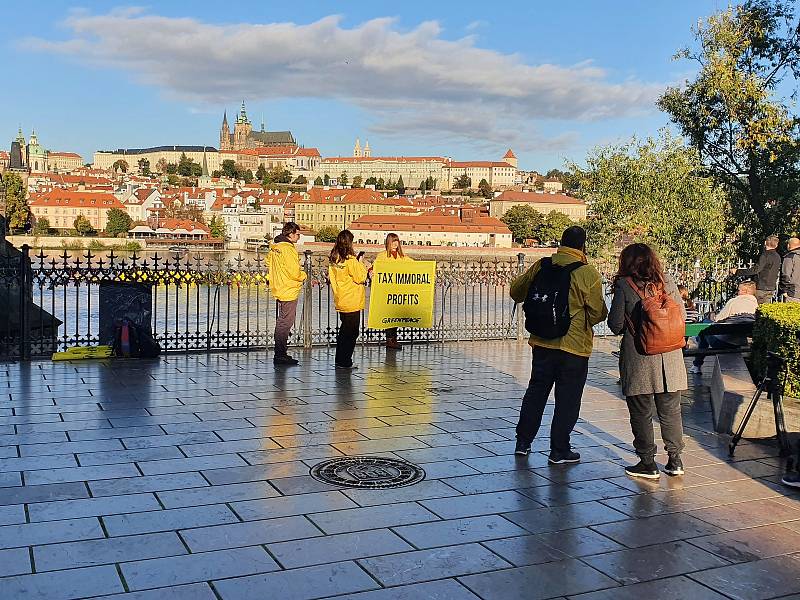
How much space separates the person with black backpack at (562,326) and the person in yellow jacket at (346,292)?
443cm

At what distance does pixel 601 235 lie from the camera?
968 inches

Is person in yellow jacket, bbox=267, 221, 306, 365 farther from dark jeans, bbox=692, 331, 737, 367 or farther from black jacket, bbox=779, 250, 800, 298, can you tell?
black jacket, bbox=779, 250, 800, 298

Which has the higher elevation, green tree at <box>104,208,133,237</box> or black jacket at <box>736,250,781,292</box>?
green tree at <box>104,208,133,237</box>

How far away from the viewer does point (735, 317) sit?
30.5 feet

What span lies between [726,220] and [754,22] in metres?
4.61

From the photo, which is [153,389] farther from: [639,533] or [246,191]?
[246,191]

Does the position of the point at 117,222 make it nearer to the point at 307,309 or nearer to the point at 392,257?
the point at 307,309

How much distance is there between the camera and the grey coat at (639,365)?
562 cm

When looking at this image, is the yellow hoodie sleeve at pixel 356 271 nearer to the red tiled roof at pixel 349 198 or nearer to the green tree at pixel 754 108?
the green tree at pixel 754 108

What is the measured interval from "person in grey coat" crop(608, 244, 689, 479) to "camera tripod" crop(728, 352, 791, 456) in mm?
772

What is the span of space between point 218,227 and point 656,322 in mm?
141347

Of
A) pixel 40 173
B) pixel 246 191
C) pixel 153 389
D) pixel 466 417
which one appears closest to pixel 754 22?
pixel 466 417

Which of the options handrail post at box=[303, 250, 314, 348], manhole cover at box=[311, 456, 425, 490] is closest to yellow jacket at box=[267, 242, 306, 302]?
handrail post at box=[303, 250, 314, 348]

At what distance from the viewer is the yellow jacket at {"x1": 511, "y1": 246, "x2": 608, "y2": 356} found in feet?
19.5
